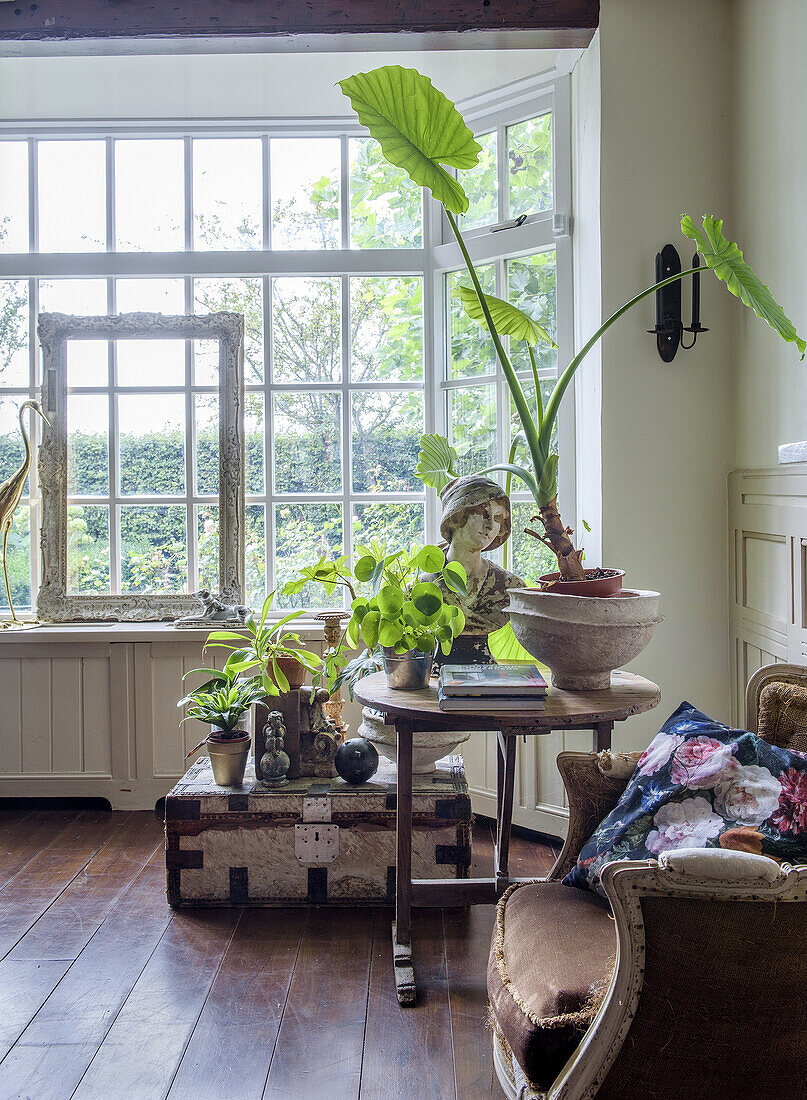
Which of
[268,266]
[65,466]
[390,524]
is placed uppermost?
[268,266]

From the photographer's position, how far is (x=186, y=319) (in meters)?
3.48

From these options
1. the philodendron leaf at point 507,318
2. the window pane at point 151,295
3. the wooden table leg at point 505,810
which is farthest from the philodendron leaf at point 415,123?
the window pane at point 151,295

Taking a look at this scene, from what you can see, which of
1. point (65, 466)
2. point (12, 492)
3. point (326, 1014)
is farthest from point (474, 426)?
point (326, 1014)

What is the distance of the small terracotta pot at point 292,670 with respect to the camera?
8.63ft

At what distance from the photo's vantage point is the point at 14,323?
11.8ft

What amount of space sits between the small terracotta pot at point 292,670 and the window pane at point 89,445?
1.40m

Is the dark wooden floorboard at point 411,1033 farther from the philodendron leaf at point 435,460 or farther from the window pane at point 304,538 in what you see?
the window pane at point 304,538

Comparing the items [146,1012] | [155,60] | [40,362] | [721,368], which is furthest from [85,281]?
[146,1012]

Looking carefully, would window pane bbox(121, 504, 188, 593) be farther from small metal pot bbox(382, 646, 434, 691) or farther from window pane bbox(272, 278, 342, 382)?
small metal pot bbox(382, 646, 434, 691)

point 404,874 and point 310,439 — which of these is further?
point 310,439

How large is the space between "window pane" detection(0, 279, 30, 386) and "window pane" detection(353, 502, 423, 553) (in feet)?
5.16

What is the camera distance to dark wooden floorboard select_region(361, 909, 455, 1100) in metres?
1.69

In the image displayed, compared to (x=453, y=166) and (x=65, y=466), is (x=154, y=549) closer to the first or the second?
(x=65, y=466)

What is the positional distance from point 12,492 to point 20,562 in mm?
356
